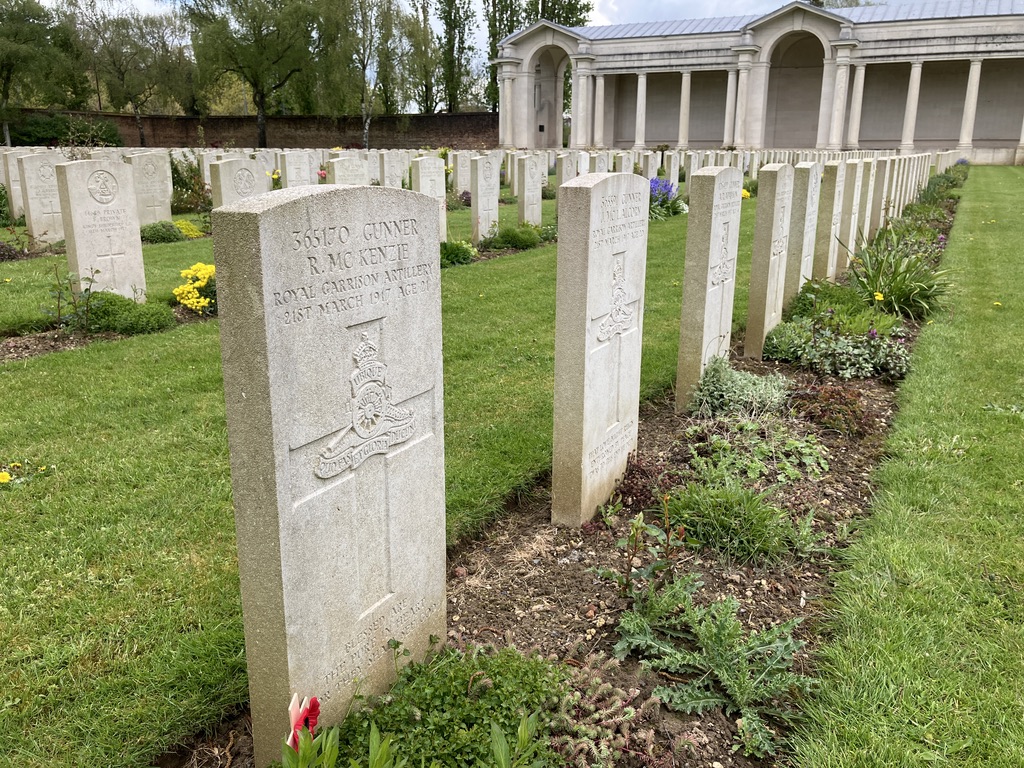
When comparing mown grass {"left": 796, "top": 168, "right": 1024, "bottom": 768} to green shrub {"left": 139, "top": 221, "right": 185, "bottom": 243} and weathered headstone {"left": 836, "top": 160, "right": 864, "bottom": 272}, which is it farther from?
green shrub {"left": 139, "top": 221, "right": 185, "bottom": 243}

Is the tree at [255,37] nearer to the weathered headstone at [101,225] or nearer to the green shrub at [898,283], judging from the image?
the weathered headstone at [101,225]

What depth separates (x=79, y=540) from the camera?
11.8 feet

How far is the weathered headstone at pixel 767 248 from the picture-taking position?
20.8ft

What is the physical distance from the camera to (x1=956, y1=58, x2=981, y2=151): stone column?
1378 inches

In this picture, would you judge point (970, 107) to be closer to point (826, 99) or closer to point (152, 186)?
point (826, 99)

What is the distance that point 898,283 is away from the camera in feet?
25.7

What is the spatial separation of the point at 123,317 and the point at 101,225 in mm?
1052

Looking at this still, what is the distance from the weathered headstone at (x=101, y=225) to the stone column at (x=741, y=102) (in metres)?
36.6

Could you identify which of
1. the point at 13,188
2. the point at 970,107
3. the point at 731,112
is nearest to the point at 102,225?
the point at 13,188

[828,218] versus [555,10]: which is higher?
[555,10]

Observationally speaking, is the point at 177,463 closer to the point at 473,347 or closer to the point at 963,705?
the point at 473,347

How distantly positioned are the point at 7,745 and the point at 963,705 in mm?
3079

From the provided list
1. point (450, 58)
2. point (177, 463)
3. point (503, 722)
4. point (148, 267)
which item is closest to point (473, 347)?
point (177, 463)

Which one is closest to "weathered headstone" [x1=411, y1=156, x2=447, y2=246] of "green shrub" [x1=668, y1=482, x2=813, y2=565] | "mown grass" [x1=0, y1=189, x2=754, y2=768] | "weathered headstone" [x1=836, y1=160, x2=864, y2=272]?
"mown grass" [x1=0, y1=189, x2=754, y2=768]
